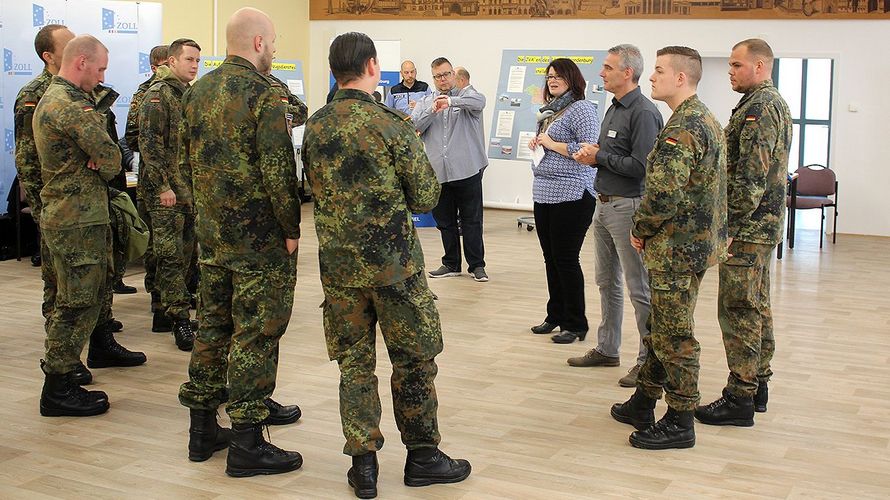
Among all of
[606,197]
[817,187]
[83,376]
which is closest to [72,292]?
[83,376]

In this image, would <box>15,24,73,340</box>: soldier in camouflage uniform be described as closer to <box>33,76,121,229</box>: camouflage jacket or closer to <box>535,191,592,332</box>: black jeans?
<box>33,76,121,229</box>: camouflage jacket

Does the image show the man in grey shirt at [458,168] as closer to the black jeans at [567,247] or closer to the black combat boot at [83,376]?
the black jeans at [567,247]

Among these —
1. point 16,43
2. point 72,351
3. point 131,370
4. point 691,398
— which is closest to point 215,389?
point 72,351

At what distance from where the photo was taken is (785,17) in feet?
38.0

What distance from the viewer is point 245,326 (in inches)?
149

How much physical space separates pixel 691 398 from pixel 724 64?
8784 millimetres

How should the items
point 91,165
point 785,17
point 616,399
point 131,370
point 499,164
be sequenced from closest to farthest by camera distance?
point 91,165 → point 616,399 → point 131,370 → point 785,17 → point 499,164

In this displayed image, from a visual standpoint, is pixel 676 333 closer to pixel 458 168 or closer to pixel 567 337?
pixel 567 337

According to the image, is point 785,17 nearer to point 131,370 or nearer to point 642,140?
point 642,140

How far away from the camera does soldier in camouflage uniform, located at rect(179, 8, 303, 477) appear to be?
12.0ft

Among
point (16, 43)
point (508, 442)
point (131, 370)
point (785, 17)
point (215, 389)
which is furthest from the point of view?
point (785, 17)

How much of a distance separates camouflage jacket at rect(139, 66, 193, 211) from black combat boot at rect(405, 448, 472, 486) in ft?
8.52

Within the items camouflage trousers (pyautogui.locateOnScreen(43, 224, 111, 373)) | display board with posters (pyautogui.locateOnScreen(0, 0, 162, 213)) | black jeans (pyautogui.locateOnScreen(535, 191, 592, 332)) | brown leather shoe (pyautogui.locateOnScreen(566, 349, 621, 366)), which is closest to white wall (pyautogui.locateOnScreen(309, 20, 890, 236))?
display board with posters (pyautogui.locateOnScreen(0, 0, 162, 213))

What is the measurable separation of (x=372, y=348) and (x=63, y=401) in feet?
5.94
